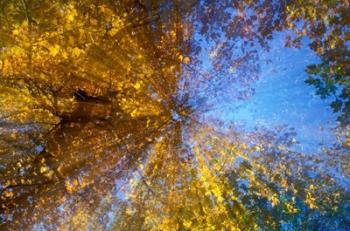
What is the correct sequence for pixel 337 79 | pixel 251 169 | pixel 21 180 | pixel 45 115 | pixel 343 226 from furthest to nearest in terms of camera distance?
pixel 251 169 < pixel 343 226 < pixel 45 115 < pixel 21 180 < pixel 337 79

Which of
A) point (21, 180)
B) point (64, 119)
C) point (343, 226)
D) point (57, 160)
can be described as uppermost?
point (343, 226)

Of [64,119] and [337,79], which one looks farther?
[64,119]

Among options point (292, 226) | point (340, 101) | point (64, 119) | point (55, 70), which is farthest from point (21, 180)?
point (292, 226)

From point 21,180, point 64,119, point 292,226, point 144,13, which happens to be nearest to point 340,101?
point 144,13

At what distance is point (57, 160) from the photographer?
11.0 meters

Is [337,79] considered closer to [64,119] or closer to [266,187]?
[64,119]

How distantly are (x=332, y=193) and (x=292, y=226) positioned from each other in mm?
2839

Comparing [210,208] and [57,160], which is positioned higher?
[210,208]

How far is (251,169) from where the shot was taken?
17000mm

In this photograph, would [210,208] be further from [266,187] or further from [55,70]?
[55,70]

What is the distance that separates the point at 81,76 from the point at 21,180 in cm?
445

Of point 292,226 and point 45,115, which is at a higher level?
point 292,226

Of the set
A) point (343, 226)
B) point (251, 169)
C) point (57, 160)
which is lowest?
point (57, 160)

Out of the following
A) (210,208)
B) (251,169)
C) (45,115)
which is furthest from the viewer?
(251,169)
